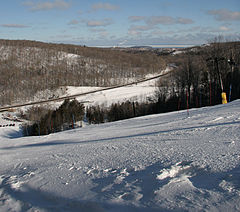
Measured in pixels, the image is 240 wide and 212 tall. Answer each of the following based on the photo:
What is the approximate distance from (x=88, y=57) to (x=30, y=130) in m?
93.9

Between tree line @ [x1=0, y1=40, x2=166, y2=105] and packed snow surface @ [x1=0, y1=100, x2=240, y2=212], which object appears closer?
packed snow surface @ [x1=0, y1=100, x2=240, y2=212]

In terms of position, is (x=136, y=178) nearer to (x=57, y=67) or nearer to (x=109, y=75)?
(x=109, y=75)

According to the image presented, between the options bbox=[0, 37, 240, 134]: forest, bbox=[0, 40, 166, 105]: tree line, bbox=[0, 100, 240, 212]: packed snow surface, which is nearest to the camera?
bbox=[0, 100, 240, 212]: packed snow surface

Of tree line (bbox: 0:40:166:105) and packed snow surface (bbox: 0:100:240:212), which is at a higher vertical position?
tree line (bbox: 0:40:166:105)

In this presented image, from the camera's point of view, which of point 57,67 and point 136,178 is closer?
point 136,178

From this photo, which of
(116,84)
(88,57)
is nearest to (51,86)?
(116,84)

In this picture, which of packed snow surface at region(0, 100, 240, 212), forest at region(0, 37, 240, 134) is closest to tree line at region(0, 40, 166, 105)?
forest at region(0, 37, 240, 134)

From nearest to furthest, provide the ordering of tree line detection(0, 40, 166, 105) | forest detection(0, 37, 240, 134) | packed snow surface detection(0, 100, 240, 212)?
packed snow surface detection(0, 100, 240, 212) < forest detection(0, 37, 240, 134) < tree line detection(0, 40, 166, 105)

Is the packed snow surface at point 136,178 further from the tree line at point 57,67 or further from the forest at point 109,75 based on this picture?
the tree line at point 57,67

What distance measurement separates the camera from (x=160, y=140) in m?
7.16

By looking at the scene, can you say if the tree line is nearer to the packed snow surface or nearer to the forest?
the forest

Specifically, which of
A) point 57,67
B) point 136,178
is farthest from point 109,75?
point 136,178

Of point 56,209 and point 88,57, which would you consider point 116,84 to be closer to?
point 88,57

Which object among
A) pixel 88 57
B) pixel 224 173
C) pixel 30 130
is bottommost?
pixel 30 130
